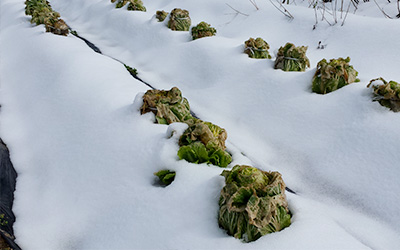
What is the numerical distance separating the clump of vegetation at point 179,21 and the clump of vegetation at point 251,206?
16.2ft

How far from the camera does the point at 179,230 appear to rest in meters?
2.44

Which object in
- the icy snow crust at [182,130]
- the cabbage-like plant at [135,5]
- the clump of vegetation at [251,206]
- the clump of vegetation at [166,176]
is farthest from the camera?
the cabbage-like plant at [135,5]

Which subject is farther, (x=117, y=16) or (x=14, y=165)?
(x=117, y=16)

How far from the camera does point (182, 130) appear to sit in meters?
3.18

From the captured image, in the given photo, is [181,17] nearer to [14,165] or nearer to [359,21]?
[359,21]

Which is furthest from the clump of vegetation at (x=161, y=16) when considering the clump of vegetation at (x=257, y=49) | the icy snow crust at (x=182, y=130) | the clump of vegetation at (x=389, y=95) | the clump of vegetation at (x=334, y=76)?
the clump of vegetation at (x=389, y=95)

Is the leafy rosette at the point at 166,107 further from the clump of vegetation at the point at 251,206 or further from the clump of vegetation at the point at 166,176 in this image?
the clump of vegetation at the point at 251,206

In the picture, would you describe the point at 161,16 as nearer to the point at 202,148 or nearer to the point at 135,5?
the point at 135,5

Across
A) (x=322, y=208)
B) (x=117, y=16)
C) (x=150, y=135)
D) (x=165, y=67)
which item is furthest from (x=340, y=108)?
(x=117, y=16)

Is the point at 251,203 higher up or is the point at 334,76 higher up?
the point at 334,76

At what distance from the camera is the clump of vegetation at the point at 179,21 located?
6.70 metres

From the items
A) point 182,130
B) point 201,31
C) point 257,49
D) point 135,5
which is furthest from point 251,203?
point 135,5

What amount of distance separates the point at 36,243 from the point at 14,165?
51.9 inches

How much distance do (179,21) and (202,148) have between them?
4.53 meters
